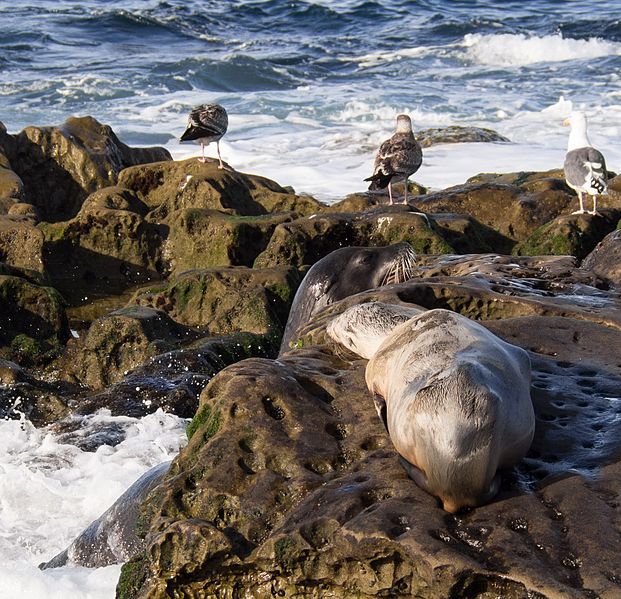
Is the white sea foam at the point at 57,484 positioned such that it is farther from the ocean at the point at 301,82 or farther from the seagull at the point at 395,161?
the seagull at the point at 395,161

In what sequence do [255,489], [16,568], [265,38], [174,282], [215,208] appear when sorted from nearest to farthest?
Result: [255,489] < [16,568] < [174,282] < [215,208] < [265,38]

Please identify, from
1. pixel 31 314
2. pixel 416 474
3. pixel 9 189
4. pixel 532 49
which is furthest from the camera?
pixel 532 49

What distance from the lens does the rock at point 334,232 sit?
9.49m

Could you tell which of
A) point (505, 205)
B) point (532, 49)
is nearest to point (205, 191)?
point (505, 205)

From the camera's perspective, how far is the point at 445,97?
26.1 meters

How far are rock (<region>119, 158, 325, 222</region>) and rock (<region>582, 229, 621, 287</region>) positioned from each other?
17.4 ft

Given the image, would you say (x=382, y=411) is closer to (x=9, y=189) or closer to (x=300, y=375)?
(x=300, y=375)

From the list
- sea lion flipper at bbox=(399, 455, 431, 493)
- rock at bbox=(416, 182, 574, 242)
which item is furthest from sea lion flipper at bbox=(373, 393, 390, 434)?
rock at bbox=(416, 182, 574, 242)

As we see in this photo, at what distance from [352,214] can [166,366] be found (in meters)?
2.83

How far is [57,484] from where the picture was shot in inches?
265

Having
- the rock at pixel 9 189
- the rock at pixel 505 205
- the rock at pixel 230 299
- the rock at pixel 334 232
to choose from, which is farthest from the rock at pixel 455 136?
the rock at pixel 230 299

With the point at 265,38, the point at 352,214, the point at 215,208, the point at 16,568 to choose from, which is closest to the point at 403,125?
the point at 215,208

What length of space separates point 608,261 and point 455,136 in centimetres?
1345

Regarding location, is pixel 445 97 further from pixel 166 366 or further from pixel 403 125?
pixel 166 366
